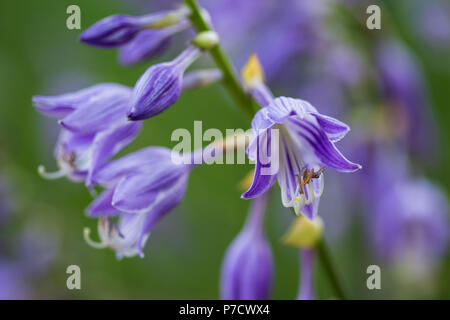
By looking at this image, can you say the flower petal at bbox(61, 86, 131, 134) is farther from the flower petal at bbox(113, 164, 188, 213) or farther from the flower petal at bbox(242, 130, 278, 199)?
the flower petal at bbox(242, 130, 278, 199)

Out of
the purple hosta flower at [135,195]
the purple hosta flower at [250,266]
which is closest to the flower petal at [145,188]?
A: the purple hosta flower at [135,195]

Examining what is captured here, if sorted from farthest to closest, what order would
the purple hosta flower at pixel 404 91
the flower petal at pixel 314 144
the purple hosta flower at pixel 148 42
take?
the purple hosta flower at pixel 404 91 → the purple hosta flower at pixel 148 42 → the flower petal at pixel 314 144

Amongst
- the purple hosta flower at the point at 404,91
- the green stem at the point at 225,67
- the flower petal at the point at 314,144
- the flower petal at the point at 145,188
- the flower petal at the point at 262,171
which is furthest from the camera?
the purple hosta flower at the point at 404,91

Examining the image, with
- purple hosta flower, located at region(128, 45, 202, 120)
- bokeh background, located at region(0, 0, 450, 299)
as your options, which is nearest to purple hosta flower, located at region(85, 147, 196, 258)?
purple hosta flower, located at region(128, 45, 202, 120)

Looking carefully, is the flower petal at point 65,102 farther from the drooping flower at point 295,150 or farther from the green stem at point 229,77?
the drooping flower at point 295,150

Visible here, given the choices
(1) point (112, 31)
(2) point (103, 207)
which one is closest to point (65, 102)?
(1) point (112, 31)

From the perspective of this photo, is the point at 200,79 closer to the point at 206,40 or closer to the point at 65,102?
the point at 206,40
